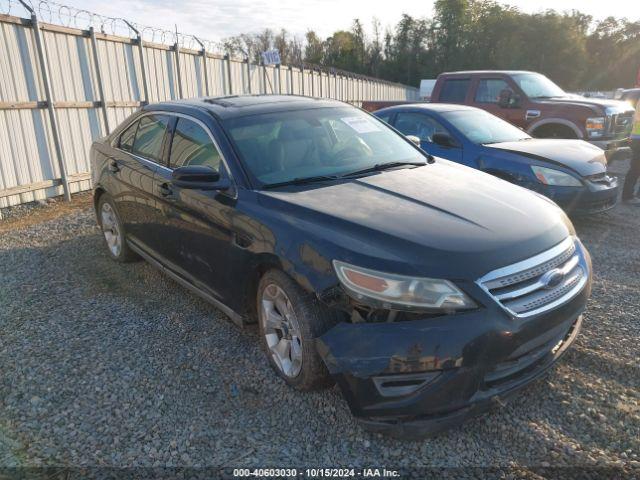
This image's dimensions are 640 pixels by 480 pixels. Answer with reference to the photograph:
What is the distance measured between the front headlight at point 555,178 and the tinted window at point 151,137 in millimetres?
4217

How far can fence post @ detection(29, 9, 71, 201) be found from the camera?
7.25m

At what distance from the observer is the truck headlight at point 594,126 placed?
7.81 m

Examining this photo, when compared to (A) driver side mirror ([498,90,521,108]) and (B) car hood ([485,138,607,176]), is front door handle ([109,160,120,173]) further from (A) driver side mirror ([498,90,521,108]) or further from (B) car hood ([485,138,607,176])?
(A) driver side mirror ([498,90,521,108])

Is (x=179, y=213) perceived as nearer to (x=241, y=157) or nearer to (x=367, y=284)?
(x=241, y=157)

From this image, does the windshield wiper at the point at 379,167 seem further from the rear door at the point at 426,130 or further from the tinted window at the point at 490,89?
the tinted window at the point at 490,89

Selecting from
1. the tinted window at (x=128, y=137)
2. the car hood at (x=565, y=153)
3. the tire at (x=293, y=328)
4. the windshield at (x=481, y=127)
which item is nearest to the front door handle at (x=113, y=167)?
the tinted window at (x=128, y=137)

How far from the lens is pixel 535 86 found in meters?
8.74

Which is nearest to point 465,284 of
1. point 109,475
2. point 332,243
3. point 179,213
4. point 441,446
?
point 332,243

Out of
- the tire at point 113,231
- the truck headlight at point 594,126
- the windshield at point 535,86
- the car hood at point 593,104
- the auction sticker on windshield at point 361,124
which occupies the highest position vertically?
the windshield at point 535,86

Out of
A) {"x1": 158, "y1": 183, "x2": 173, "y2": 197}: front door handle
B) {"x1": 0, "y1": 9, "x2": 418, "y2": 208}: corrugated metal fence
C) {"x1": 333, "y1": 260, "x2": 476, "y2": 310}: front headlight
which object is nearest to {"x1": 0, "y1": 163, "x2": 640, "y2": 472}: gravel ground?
{"x1": 333, "y1": 260, "x2": 476, "y2": 310}: front headlight

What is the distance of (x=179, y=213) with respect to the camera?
359 cm

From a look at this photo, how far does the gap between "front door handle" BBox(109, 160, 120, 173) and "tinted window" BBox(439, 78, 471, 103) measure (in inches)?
273

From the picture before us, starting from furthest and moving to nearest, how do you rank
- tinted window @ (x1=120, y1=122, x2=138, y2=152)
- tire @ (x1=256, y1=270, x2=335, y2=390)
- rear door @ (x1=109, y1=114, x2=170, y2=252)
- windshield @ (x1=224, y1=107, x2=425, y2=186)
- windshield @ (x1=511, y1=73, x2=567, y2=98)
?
windshield @ (x1=511, y1=73, x2=567, y2=98) < tinted window @ (x1=120, y1=122, x2=138, y2=152) < rear door @ (x1=109, y1=114, x2=170, y2=252) < windshield @ (x1=224, y1=107, x2=425, y2=186) < tire @ (x1=256, y1=270, x2=335, y2=390)

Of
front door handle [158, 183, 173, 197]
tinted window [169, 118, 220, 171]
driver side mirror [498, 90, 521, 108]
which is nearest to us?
tinted window [169, 118, 220, 171]
